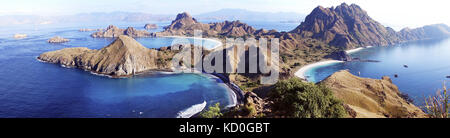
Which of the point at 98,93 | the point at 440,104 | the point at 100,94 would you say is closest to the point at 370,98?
the point at 440,104

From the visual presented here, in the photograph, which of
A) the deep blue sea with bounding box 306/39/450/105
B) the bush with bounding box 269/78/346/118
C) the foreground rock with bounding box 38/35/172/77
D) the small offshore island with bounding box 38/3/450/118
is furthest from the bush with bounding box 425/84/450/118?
the foreground rock with bounding box 38/35/172/77

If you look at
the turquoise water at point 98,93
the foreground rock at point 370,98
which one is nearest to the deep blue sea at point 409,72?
the foreground rock at point 370,98

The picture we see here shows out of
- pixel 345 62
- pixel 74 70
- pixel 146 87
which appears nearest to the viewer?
pixel 146 87

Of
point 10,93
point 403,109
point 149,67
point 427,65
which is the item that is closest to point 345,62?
point 427,65

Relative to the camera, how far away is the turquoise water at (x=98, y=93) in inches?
2142

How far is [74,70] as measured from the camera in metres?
95.6

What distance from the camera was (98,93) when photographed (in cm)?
6781

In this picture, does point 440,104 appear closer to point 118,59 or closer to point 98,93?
point 98,93

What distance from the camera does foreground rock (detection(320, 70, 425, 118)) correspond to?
156 feet

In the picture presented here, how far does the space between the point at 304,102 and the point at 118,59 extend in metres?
88.8
